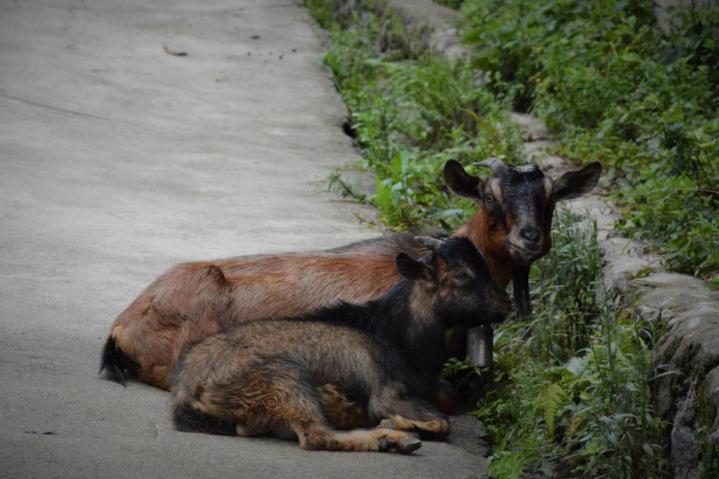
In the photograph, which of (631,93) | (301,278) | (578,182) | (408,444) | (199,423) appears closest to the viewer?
(408,444)

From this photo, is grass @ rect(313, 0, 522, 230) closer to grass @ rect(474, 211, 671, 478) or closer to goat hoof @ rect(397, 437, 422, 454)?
grass @ rect(474, 211, 671, 478)

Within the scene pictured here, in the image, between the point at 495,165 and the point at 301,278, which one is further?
the point at 495,165

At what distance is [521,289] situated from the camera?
6430 mm

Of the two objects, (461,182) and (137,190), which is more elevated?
(461,182)

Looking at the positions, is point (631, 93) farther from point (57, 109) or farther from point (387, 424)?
point (57, 109)

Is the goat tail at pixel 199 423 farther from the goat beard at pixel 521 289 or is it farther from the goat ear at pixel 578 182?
the goat ear at pixel 578 182

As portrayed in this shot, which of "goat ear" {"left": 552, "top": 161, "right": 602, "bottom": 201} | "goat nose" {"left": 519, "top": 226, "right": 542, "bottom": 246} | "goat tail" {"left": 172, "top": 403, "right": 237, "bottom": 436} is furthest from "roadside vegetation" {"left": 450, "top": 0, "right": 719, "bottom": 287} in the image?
"goat tail" {"left": 172, "top": 403, "right": 237, "bottom": 436}

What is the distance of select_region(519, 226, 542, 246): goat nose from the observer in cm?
591

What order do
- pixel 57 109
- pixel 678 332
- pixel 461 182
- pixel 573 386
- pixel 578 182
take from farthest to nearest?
pixel 57 109 < pixel 461 182 < pixel 578 182 < pixel 573 386 < pixel 678 332

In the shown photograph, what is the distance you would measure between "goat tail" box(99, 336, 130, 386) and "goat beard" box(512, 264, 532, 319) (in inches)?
103

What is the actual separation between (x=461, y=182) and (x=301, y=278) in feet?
4.33

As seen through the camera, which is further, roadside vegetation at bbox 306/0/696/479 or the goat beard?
the goat beard

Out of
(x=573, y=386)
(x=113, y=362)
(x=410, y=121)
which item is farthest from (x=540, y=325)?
(x=410, y=121)

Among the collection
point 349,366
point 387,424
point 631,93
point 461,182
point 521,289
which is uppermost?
point 461,182
